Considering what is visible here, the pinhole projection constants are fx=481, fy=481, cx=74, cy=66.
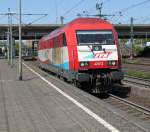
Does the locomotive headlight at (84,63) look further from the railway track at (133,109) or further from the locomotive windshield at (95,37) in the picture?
the railway track at (133,109)

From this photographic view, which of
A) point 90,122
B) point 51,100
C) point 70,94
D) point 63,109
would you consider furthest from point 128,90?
point 90,122

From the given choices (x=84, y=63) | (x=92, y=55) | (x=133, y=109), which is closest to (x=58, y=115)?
(x=133, y=109)

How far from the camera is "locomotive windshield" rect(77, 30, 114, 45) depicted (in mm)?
21312

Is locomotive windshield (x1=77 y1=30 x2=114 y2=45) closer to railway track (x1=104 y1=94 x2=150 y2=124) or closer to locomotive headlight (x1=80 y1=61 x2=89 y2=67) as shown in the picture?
locomotive headlight (x1=80 y1=61 x2=89 y2=67)

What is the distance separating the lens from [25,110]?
13398mm

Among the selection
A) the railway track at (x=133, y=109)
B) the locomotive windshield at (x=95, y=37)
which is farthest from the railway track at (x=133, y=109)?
the locomotive windshield at (x=95, y=37)

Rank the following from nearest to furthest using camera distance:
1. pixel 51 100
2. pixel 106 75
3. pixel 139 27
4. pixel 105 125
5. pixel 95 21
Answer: pixel 105 125
pixel 51 100
pixel 106 75
pixel 95 21
pixel 139 27

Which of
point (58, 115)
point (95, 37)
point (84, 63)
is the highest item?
point (95, 37)

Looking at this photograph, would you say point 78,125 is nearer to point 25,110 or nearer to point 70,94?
point 25,110

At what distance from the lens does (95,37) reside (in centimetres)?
2155

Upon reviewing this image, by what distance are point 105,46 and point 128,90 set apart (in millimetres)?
3661

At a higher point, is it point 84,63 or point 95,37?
point 95,37

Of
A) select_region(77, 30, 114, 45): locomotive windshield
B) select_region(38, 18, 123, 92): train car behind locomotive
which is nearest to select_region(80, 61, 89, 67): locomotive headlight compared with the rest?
select_region(38, 18, 123, 92): train car behind locomotive

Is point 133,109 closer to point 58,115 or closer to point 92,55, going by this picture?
point 92,55
